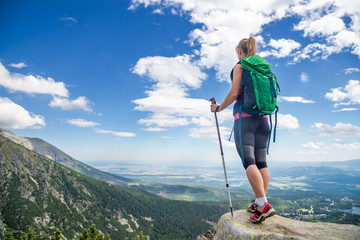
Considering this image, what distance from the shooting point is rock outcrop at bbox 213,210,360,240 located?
14.4ft

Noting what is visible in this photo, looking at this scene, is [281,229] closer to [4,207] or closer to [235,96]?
[235,96]

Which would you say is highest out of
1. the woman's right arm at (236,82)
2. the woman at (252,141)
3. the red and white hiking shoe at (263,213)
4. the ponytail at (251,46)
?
the ponytail at (251,46)

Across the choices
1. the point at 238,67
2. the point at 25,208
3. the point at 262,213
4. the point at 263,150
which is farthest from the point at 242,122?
the point at 25,208

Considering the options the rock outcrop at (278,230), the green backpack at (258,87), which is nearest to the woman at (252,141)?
the green backpack at (258,87)

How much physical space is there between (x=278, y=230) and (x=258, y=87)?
3679 mm

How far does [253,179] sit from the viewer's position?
541 centimetres

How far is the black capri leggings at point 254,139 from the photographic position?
5.67 m

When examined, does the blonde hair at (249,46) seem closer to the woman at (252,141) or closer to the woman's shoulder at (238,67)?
the woman at (252,141)

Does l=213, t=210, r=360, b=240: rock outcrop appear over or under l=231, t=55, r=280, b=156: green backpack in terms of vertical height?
under

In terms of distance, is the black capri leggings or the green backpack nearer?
the green backpack

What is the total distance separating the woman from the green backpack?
0.19 meters

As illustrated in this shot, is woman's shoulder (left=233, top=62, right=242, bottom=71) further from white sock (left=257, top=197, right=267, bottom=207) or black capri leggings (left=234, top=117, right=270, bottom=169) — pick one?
white sock (left=257, top=197, right=267, bottom=207)

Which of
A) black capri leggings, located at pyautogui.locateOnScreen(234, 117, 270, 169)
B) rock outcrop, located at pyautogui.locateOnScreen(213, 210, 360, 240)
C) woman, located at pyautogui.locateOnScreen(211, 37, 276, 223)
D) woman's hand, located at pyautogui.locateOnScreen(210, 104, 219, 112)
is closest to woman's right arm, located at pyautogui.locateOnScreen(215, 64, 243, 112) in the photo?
woman, located at pyautogui.locateOnScreen(211, 37, 276, 223)

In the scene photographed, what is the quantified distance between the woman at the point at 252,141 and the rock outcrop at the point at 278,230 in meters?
0.31
